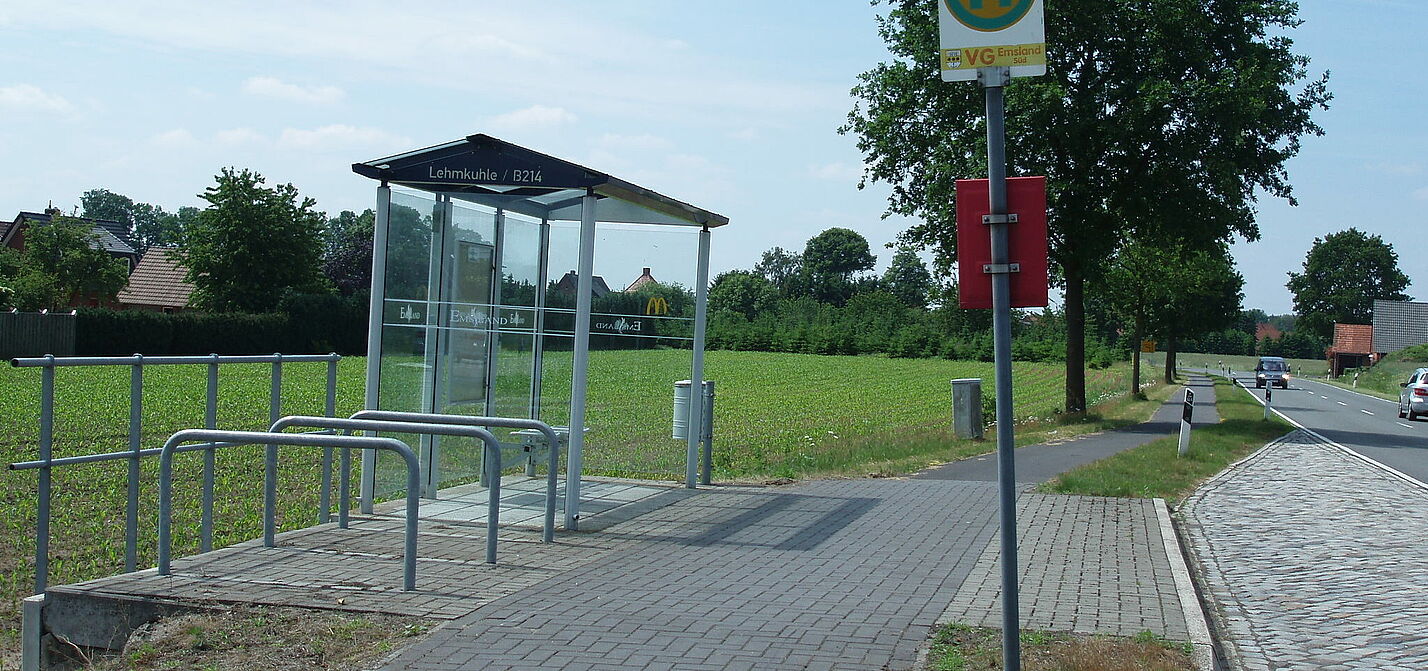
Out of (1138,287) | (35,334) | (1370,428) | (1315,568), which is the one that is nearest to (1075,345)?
(1370,428)

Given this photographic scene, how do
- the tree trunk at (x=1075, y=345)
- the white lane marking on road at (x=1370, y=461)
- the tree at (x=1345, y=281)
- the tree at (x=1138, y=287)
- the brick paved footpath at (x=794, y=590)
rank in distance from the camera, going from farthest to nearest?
the tree at (x=1345, y=281)
the tree at (x=1138, y=287)
the tree trunk at (x=1075, y=345)
the white lane marking on road at (x=1370, y=461)
the brick paved footpath at (x=794, y=590)

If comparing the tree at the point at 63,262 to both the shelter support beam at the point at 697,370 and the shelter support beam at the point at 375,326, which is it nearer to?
the shelter support beam at the point at 697,370

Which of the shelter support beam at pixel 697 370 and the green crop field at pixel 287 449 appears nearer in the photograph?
the green crop field at pixel 287 449

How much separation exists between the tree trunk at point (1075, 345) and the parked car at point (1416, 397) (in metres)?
13.5

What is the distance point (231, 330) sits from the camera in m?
46.6

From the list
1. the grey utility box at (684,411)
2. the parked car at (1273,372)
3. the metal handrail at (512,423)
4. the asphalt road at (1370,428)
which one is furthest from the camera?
the parked car at (1273,372)

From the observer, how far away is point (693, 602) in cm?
659

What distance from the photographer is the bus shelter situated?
930 centimetres

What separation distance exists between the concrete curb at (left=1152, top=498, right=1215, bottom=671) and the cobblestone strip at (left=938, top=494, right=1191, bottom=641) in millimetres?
45

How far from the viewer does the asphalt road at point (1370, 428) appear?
19.7m

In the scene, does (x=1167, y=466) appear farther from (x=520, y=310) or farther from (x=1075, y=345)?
(x=1075, y=345)

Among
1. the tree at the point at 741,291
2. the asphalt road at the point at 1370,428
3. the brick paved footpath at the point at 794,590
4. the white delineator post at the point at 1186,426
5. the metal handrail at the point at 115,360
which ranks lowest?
the asphalt road at the point at 1370,428

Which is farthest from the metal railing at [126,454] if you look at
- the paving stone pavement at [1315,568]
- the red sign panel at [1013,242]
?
the paving stone pavement at [1315,568]

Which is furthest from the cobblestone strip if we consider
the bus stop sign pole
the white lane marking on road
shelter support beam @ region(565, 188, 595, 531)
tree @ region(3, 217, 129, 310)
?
tree @ region(3, 217, 129, 310)
